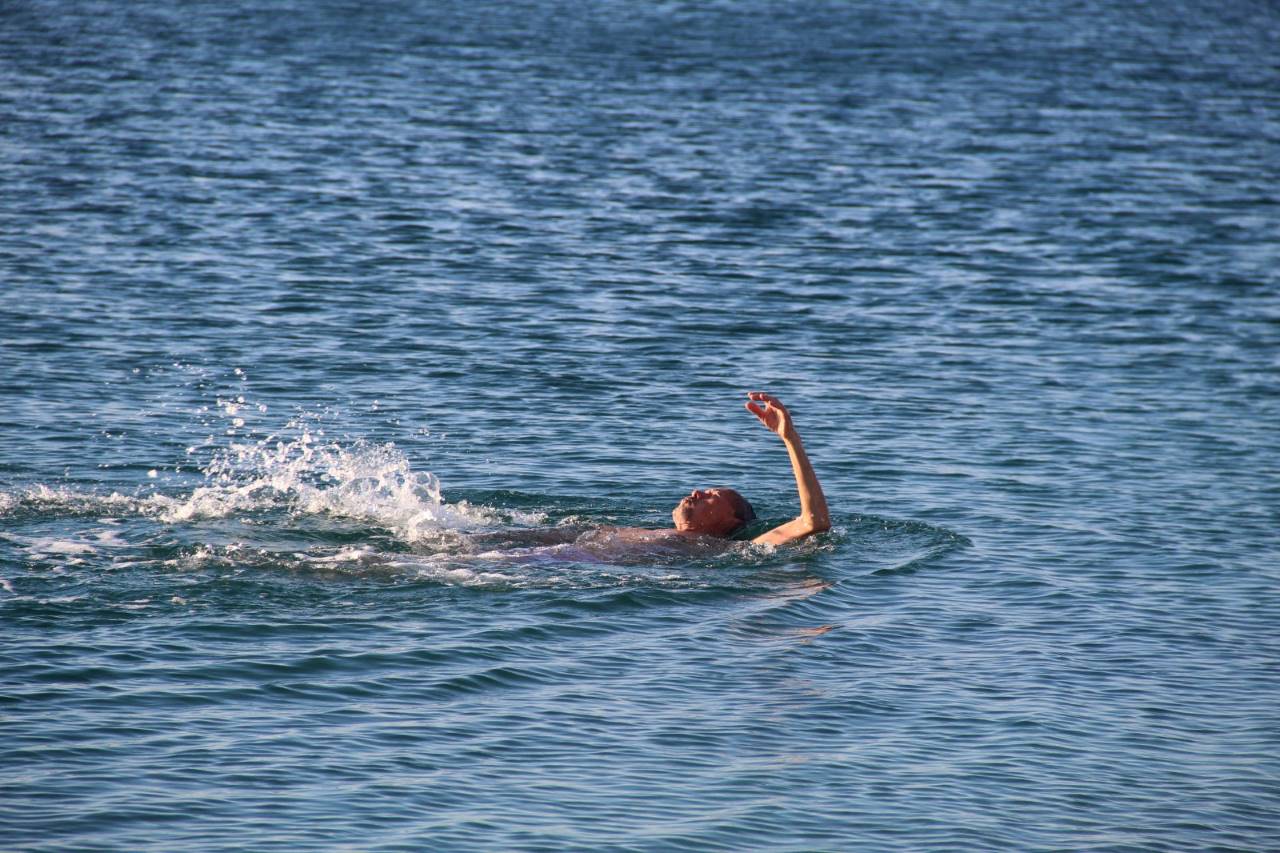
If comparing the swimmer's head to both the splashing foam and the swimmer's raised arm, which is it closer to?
the swimmer's raised arm

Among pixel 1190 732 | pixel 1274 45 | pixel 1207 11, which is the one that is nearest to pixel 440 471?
pixel 1190 732

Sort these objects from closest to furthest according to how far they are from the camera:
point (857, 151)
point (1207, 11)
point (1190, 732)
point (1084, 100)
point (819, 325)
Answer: point (1190, 732) < point (819, 325) < point (857, 151) < point (1084, 100) < point (1207, 11)

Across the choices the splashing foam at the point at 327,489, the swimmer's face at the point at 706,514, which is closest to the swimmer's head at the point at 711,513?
the swimmer's face at the point at 706,514

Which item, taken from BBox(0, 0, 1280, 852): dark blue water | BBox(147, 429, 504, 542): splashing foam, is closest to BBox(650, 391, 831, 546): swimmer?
BBox(0, 0, 1280, 852): dark blue water

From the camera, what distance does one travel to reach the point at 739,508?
58.1 ft

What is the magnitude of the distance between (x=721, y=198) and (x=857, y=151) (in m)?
6.81

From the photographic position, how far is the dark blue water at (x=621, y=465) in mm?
12695

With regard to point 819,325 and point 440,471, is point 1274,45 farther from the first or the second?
point 440,471

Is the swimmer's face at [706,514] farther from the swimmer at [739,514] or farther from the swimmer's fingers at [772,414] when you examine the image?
the swimmer's fingers at [772,414]

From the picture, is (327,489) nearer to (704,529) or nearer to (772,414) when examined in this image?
(704,529)

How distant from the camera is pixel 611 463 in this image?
21344 mm

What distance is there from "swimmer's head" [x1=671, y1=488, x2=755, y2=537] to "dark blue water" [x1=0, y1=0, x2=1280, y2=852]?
356 millimetres

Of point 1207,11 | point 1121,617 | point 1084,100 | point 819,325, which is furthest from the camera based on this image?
point 1207,11

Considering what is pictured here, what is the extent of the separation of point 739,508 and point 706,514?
37 cm
